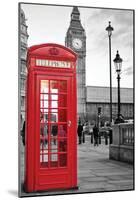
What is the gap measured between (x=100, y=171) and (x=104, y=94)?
1112mm

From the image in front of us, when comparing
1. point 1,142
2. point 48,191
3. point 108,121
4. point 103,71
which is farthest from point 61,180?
point 103,71

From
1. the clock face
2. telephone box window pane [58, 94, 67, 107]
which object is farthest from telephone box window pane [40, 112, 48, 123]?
the clock face

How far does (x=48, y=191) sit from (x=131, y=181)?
1.32m

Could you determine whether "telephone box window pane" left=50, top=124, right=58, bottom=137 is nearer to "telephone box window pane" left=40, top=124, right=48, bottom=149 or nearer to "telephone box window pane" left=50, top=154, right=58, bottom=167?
"telephone box window pane" left=40, top=124, right=48, bottom=149

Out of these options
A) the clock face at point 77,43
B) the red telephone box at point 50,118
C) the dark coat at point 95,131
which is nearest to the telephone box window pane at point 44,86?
the red telephone box at point 50,118

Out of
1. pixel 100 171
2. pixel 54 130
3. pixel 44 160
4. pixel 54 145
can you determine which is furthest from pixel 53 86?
pixel 100 171

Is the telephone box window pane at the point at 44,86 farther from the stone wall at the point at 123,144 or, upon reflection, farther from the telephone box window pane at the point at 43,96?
the stone wall at the point at 123,144

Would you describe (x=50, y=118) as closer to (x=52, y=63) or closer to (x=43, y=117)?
(x=43, y=117)

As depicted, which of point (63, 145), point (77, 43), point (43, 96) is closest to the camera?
point (43, 96)

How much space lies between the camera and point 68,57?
474 centimetres

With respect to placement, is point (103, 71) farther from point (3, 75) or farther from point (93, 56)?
point (3, 75)

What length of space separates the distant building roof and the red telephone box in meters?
0.59

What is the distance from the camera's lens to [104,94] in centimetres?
539

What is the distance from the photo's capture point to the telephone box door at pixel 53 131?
456cm
